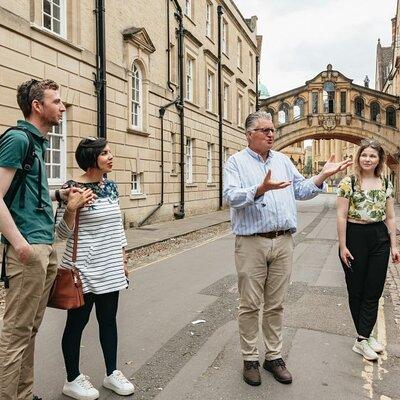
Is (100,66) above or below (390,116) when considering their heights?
below

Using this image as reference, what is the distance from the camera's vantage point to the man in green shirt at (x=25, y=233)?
252 cm

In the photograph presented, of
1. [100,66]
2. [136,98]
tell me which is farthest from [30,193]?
[136,98]

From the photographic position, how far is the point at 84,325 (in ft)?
10.9

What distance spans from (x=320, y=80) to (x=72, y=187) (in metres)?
38.9

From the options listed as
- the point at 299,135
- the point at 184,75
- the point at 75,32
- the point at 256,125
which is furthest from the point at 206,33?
the point at 256,125

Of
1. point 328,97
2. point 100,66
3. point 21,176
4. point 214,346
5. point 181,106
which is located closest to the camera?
point 21,176

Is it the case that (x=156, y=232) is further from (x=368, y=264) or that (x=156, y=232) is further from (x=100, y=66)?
(x=368, y=264)

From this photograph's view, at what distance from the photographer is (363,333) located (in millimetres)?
4227

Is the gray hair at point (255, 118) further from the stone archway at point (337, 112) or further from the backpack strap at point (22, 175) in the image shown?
the stone archway at point (337, 112)

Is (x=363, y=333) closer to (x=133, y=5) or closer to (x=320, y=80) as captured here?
(x=133, y=5)

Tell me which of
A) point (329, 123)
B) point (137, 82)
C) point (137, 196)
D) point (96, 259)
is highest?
point (329, 123)

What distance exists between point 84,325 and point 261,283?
4.78 ft

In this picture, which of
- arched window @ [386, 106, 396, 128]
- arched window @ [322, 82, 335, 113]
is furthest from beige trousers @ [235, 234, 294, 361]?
arched window @ [386, 106, 396, 128]

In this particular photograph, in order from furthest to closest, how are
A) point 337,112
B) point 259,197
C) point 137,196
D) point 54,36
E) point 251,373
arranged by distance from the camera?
point 337,112 < point 137,196 < point 54,36 < point 251,373 < point 259,197
